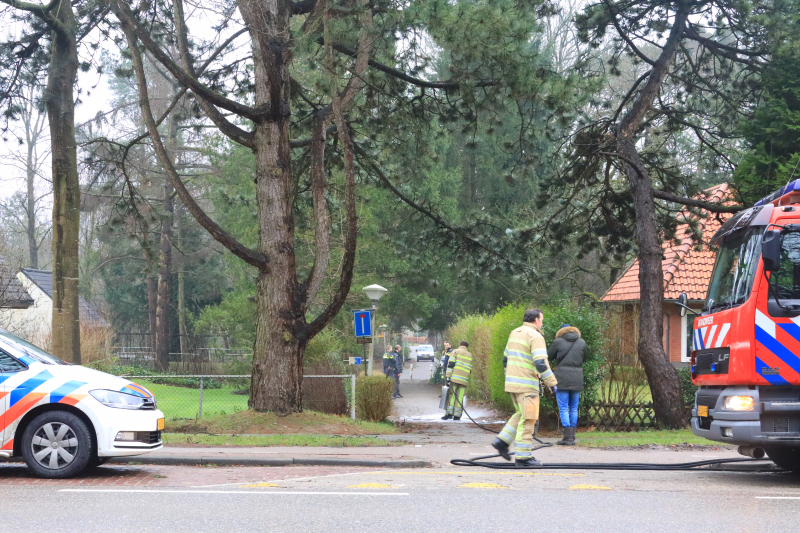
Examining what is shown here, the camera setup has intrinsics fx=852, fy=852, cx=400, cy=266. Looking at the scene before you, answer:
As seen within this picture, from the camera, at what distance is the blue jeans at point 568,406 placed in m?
13.8

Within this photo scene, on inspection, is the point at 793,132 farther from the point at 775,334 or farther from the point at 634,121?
the point at 775,334

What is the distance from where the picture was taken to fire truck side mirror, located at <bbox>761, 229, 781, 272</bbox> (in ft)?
27.8

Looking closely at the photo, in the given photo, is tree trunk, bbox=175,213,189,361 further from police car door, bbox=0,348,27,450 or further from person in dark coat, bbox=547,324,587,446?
police car door, bbox=0,348,27,450

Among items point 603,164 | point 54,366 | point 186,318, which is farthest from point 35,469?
point 186,318

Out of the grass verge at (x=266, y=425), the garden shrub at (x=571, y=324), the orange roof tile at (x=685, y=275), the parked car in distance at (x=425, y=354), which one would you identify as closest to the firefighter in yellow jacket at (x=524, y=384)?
the grass verge at (x=266, y=425)

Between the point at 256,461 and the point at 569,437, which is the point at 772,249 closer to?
the point at 569,437

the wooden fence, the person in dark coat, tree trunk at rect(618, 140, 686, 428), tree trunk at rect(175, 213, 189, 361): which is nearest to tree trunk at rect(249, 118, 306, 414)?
the person in dark coat

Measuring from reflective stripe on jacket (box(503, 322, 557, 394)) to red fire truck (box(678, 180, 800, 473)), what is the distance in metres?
1.83

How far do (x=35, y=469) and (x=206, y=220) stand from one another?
21.8 ft

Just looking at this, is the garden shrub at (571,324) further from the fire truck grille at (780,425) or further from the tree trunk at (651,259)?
the fire truck grille at (780,425)

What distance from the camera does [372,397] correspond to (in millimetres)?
18281

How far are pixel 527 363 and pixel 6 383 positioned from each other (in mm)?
5787

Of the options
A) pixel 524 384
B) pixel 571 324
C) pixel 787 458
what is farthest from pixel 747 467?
pixel 571 324

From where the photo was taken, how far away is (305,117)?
62.4ft
